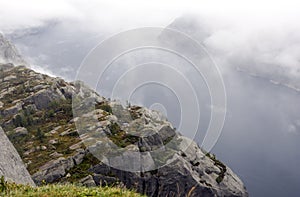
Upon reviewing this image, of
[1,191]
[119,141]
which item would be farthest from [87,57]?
[119,141]

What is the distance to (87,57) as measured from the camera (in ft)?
131

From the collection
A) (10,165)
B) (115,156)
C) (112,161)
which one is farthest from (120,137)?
(10,165)

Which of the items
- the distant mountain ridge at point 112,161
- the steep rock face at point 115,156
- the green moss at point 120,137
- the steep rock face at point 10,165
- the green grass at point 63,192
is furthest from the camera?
the green moss at point 120,137

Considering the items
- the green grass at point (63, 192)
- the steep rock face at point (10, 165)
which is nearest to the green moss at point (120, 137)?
the steep rock face at point (10, 165)

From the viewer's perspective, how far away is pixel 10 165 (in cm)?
2555

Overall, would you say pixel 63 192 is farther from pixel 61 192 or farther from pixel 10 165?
pixel 10 165

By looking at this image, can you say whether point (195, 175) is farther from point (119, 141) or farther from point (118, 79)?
point (118, 79)

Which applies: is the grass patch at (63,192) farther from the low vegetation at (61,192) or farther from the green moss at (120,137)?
the green moss at (120,137)

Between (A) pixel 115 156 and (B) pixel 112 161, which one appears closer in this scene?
(B) pixel 112 161

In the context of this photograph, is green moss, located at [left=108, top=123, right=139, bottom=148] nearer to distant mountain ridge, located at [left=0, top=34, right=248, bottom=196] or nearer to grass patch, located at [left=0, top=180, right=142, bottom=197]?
distant mountain ridge, located at [left=0, top=34, right=248, bottom=196]

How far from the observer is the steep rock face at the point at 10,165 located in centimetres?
2387

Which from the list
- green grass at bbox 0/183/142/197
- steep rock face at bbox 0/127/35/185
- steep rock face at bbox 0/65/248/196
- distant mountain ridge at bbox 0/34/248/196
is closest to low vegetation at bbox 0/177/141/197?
green grass at bbox 0/183/142/197

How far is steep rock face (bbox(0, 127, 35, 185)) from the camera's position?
78.3 feet

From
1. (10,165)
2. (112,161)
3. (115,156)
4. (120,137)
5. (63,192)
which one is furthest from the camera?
(120,137)
